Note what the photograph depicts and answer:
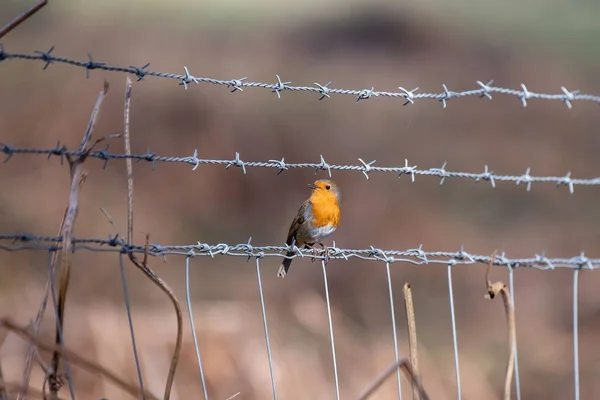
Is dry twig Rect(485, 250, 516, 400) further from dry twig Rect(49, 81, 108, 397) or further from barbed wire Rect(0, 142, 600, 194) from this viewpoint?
dry twig Rect(49, 81, 108, 397)

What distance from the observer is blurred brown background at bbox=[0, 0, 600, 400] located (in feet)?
23.5

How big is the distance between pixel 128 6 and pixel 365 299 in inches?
321

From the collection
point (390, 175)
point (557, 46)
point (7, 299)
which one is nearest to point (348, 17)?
point (557, 46)

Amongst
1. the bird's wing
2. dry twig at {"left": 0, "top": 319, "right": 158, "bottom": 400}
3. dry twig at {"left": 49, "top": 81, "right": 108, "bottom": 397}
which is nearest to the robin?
the bird's wing

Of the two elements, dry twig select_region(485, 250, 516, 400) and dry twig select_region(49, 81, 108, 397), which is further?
dry twig select_region(485, 250, 516, 400)

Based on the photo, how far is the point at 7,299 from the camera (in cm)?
746

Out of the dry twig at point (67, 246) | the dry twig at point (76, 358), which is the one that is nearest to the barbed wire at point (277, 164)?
the dry twig at point (67, 246)

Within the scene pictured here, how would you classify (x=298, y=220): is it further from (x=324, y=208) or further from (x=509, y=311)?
(x=509, y=311)

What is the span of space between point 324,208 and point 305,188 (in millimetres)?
5349

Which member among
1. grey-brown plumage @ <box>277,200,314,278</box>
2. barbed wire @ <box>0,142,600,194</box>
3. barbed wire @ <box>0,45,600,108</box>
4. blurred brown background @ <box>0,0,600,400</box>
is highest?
blurred brown background @ <box>0,0,600,400</box>

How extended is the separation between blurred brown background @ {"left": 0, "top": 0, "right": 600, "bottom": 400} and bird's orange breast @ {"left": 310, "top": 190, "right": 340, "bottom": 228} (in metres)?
1.64

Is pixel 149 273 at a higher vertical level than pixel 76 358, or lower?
higher

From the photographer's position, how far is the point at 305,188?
35.4ft

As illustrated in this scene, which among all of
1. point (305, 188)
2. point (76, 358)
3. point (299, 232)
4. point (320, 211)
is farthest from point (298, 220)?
point (305, 188)
